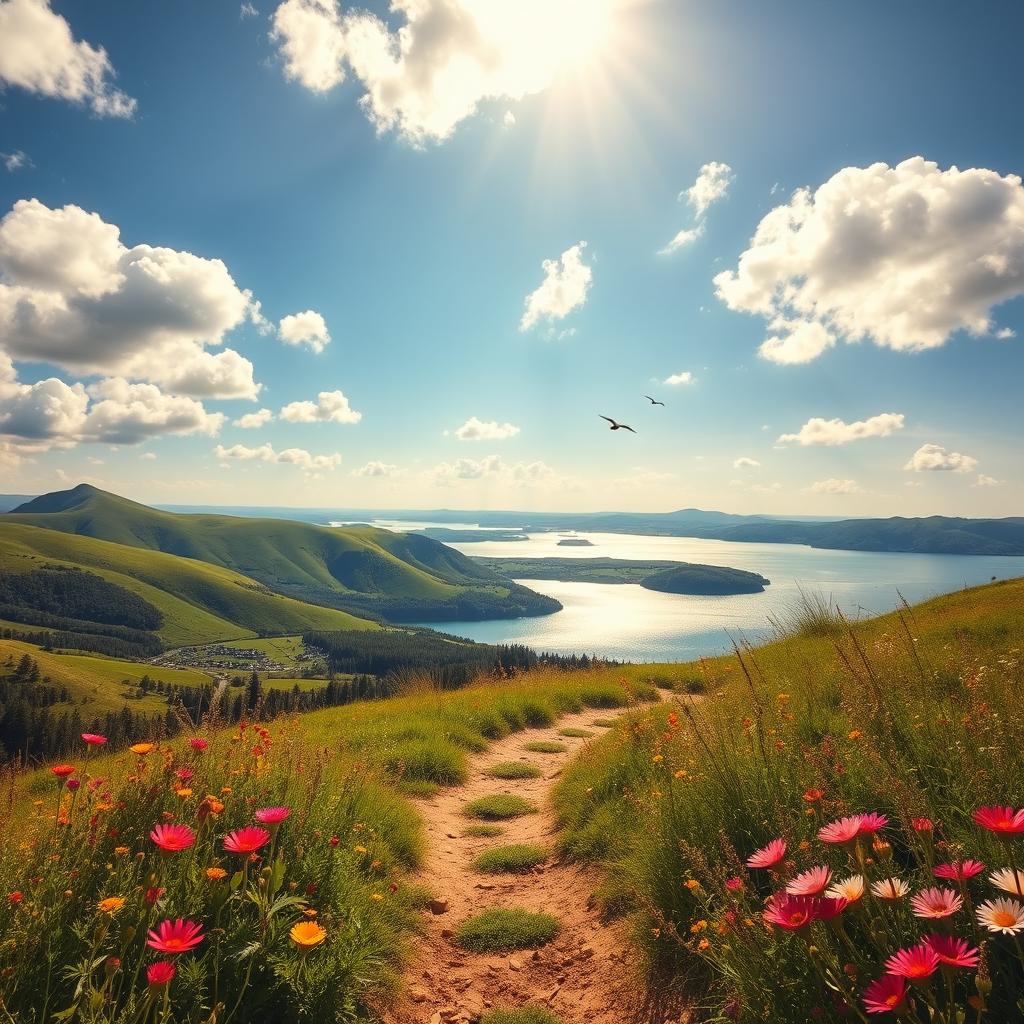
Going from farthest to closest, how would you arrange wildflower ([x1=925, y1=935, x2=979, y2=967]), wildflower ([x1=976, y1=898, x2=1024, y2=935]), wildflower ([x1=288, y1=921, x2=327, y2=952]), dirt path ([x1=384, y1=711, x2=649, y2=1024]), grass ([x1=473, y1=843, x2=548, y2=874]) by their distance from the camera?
grass ([x1=473, y1=843, x2=548, y2=874])
dirt path ([x1=384, y1=711, x2=649, y2=1024])
wildflower ([x1=288, y1=921, x2=327, y2=952])
wildflower ([x1=976, y1=898, x2=1024, y2=935])
wildflower ([x1=925, y1=935, x2=979, y2=967])

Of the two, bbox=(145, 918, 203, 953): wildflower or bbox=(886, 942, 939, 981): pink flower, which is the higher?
bbox=(886, 942, 939, 981): pink flower

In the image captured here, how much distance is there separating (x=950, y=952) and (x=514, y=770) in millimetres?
9704

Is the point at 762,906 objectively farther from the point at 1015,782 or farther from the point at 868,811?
the point at 1015,782

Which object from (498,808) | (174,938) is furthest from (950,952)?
(498,808)

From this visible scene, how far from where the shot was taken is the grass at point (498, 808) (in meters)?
8.70

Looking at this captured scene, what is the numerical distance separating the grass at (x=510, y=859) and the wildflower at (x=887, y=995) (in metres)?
6.00

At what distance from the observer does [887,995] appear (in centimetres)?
166

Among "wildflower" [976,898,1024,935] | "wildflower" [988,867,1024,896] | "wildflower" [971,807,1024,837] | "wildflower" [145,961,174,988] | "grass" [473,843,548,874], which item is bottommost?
"grass" [473,843,548,874]

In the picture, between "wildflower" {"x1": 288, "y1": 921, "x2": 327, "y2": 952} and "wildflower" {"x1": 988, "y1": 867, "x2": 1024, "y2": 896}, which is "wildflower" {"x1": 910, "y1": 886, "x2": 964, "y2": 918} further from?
"wildflower" {"x1": 288, "y1": 921, "x2": 327, "y2": 952}

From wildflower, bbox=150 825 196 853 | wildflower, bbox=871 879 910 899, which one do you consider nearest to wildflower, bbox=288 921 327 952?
wildflower, bbox=150 825 196 853

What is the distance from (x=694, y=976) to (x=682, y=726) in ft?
9.22

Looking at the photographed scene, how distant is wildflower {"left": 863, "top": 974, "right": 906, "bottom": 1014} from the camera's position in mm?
1583

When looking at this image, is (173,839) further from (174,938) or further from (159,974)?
(159,974)

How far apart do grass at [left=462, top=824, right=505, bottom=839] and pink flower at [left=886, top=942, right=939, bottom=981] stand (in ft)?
23.3
